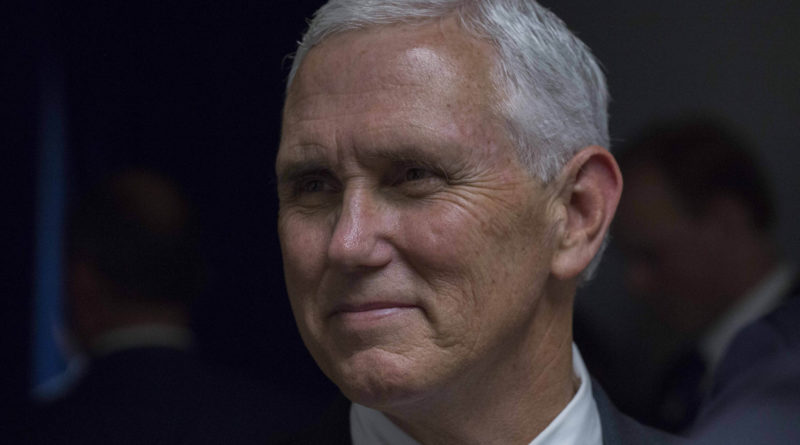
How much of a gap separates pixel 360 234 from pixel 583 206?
46 cm

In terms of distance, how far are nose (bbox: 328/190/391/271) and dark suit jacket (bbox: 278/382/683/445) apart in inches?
17.6

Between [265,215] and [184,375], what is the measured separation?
3.14 ft

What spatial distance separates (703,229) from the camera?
12.4ft

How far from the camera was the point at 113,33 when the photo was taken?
3.68 metres

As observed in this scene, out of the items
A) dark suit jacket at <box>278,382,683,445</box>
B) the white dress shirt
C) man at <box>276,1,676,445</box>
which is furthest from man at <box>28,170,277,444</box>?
man at <box>276,1,676,445</box>

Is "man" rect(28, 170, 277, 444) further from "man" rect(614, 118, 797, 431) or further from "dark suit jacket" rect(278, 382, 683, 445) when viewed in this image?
"man" rect(614, 118, 797, 431)

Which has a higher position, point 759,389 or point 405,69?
point 405,69

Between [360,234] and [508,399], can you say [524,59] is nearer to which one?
[360,234]

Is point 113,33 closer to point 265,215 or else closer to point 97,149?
point 97,149

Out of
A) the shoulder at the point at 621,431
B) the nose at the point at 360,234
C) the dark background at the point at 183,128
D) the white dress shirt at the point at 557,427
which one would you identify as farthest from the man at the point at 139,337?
the nose at the point at 360,234

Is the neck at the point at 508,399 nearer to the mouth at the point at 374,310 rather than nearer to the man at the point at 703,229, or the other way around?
the mouth at the point at 374,310

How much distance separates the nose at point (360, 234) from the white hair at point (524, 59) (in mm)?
276

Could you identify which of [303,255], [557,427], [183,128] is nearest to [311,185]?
[303,255]

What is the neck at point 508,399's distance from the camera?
6.01 feet
